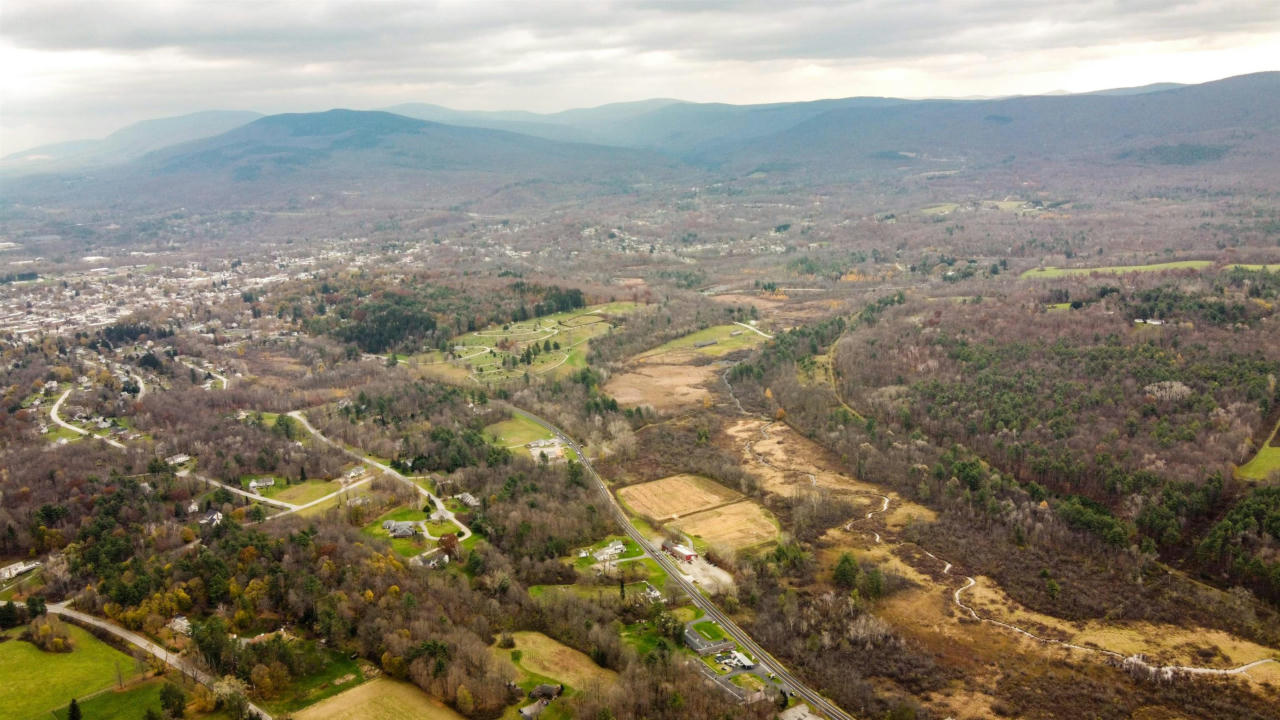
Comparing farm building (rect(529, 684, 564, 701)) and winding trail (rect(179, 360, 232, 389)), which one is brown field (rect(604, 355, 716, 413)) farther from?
farm building (rect(529, 684, 564, 701))

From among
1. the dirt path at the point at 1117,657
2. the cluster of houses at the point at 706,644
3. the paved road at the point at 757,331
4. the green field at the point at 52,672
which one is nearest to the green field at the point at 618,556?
the cluster of houses at the point at 706,644

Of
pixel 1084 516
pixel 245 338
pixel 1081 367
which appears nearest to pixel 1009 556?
pixel 1084 516

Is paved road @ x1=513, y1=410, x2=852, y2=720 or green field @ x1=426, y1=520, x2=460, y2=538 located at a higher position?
green field @ x1=426, y1=520, x2=460, y2=538

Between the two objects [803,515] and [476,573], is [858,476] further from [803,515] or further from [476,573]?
[476,573]

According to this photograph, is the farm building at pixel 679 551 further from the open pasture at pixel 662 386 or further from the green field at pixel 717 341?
A: the green field at pixel 717 341

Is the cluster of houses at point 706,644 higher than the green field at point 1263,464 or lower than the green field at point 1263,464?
lower

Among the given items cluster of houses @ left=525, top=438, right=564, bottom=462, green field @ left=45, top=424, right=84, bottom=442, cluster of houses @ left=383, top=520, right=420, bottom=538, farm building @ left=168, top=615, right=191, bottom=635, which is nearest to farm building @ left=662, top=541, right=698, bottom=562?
cluster of houses @ left=383, top=520, right=420, bottom=538

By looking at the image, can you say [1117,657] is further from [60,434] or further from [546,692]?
[60,434]
